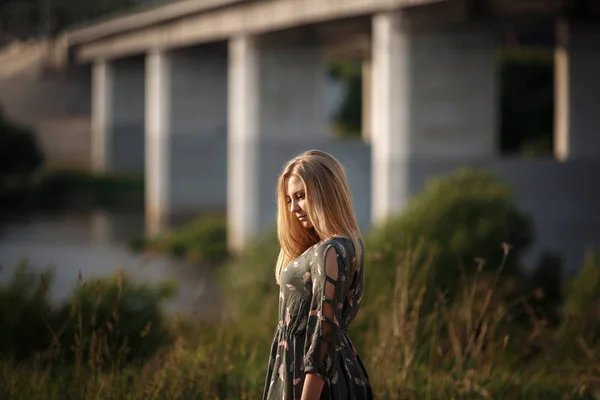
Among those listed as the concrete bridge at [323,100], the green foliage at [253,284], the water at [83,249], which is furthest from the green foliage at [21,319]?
the concrete bridge at [323,100]

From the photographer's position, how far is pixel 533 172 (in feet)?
69.5

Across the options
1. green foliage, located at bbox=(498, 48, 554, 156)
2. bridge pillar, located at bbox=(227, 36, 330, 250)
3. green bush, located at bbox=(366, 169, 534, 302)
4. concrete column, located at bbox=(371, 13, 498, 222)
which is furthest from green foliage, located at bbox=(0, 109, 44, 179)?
green bush, located at bbox=(366, 169, 534, 302)

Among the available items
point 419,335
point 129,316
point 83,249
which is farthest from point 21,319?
point 83,249

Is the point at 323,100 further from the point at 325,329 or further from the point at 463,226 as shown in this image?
the point at 325,329

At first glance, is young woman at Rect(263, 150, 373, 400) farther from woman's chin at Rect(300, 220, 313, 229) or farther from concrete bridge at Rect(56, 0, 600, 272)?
concrete bridge at Rect(56, 0, 600, 272)

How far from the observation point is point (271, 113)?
100.0 feet

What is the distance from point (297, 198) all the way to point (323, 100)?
26176mm

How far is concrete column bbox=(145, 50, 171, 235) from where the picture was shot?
131ft

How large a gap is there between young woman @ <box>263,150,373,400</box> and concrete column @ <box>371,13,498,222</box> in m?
16.2

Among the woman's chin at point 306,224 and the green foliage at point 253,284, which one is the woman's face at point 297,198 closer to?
the woman's chin at point 306,224

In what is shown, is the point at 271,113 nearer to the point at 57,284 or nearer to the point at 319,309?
the point at 57,284

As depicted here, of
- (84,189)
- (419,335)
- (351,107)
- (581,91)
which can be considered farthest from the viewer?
(351,107)

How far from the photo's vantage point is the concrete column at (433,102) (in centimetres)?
2106

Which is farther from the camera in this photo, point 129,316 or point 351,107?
point 351,107
